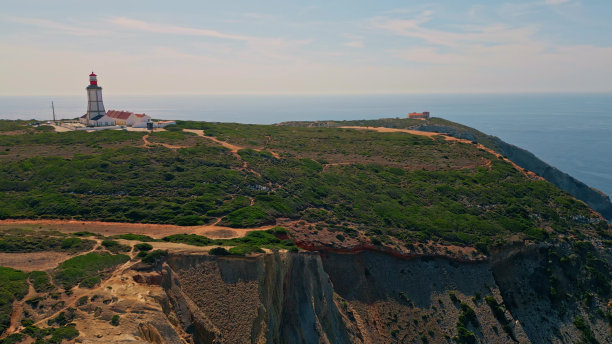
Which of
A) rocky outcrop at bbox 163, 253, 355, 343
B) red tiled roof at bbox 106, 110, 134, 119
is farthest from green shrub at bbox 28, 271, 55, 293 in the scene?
red tiled roof at bbox 106, 110, 134, 119

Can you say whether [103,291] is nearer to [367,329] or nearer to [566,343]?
[367,329]

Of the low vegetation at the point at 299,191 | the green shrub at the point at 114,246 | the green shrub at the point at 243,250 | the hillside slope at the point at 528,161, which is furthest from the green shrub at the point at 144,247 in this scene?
the hillside slope at the point at 528,161

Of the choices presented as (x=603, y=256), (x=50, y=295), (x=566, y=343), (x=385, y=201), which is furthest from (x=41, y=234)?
(x=603, y=256)

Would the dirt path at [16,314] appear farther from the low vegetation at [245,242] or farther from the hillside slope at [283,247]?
the low vegetation at [245,242]

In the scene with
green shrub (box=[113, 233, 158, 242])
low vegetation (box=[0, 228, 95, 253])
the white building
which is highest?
the white building

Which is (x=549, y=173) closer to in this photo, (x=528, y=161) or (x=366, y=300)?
(x=528, y=161)

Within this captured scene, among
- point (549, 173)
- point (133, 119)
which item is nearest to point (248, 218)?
point (133, 119)

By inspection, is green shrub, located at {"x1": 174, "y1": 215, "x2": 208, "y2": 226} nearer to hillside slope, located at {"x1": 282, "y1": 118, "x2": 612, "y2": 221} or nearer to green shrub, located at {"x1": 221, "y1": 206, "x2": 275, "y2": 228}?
green shrub, located at {"x1": 221, "y1": 206, "x2": 275, "y2": 228}
